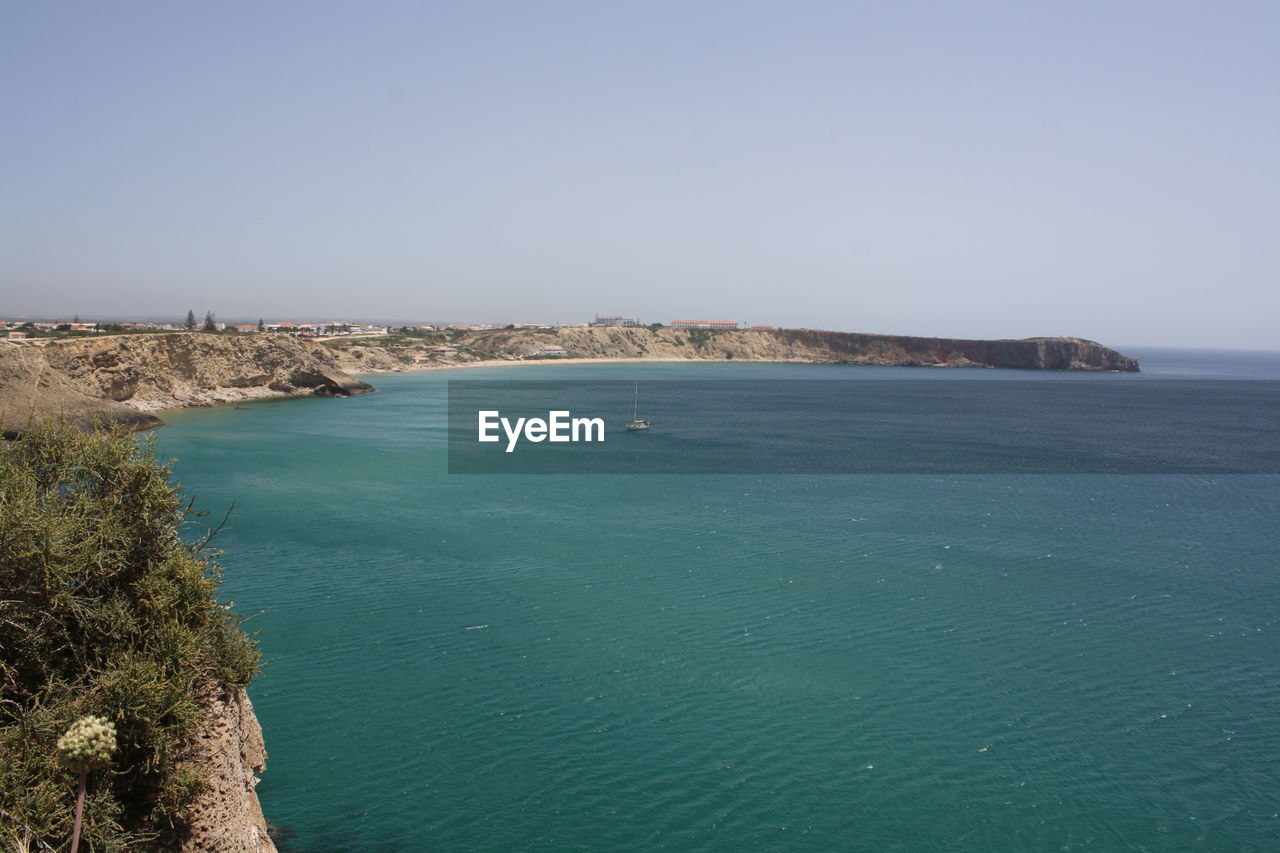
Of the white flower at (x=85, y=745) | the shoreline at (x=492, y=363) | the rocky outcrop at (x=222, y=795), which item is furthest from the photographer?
the shoreline at (x=492, y=363)

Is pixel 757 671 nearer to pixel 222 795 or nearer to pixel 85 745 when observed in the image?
pixel 222 795

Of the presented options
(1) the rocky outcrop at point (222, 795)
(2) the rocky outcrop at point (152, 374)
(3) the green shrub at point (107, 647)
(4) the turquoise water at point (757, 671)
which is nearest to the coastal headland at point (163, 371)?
(2) the rocky outcrop at point (152, 374)

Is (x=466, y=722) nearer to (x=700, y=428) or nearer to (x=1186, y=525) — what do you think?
(x=1186, y=525)

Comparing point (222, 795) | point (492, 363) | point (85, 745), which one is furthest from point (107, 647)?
point (492, 363)

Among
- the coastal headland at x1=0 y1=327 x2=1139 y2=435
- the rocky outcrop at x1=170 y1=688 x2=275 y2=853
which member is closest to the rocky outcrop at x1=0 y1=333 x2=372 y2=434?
the coastal headland at x1=0 y1=327 x2=1139 y2=435

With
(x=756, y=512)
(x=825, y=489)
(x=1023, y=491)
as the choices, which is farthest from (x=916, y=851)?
(x=1023, y=491)

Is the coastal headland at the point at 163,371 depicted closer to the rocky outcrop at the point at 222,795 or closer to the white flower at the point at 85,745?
the rocky outcrop at the point at 222,795
